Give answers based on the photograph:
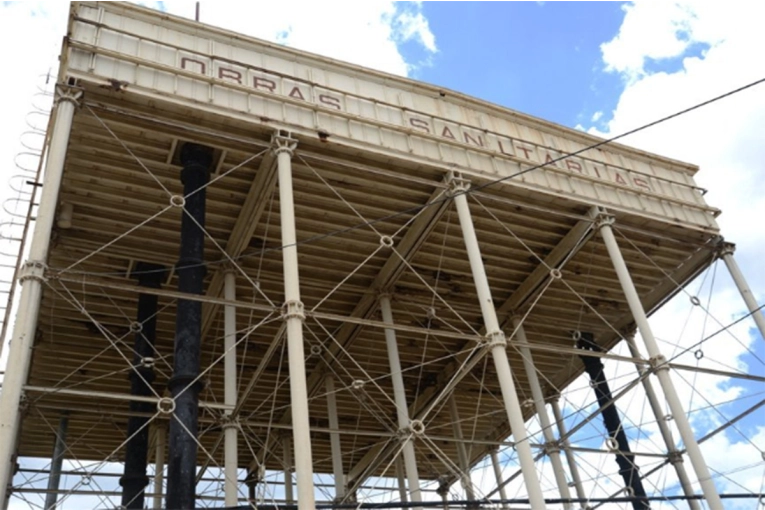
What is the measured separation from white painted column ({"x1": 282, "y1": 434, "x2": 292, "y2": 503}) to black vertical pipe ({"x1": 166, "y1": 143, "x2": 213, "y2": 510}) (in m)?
11.1

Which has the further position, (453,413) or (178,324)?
(453,413)

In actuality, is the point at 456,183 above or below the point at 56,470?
above

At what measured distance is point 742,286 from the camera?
22.8 metres

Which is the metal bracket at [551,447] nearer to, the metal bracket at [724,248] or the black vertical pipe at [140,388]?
the metal bracket at [724,248]

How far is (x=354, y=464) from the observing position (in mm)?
35688

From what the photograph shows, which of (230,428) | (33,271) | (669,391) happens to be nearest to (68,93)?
(33,271)

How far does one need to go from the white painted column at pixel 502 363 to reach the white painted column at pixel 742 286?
9.35 meters

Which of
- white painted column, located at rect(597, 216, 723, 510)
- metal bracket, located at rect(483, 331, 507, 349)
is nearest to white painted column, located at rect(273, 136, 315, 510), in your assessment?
metal bracket, located at rect(483, 331, 507, 349)

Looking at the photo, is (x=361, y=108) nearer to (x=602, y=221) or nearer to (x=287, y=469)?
(x=602, y=221)

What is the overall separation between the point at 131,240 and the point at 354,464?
19.1 m

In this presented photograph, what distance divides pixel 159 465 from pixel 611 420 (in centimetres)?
1597

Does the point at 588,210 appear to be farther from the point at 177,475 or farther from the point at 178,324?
the point at 177,475

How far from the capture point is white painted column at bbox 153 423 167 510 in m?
23.2

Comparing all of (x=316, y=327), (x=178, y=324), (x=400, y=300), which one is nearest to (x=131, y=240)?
(x=178, y=324)
